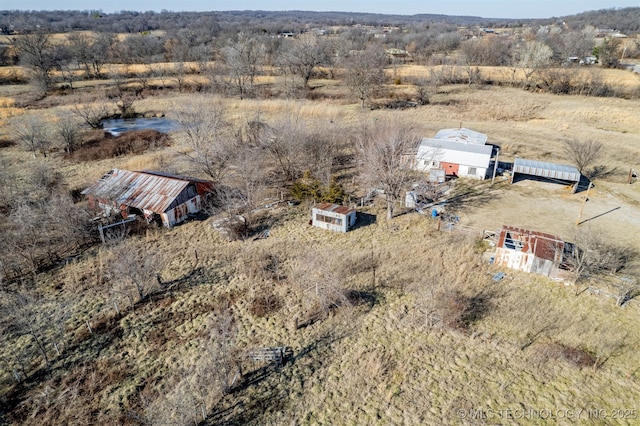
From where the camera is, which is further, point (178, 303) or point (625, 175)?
point (625, 175)

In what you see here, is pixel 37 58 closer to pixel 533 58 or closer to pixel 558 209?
pixel 558 209

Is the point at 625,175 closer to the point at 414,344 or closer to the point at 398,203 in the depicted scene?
the point at 398,203

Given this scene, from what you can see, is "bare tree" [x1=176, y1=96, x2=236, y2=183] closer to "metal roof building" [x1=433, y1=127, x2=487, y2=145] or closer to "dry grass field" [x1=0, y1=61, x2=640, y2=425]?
"dry grass field" [x1=0, y1=61, x2=640, y2=425]

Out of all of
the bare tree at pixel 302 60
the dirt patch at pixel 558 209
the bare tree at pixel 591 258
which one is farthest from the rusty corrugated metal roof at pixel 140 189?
the bare tree at pixel 302 60

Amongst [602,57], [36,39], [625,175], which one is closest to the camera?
[625,175]

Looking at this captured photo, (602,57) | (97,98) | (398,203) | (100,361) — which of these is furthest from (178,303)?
(602,57)

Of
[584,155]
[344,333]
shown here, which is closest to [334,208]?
[344,333]

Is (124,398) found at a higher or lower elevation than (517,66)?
lower

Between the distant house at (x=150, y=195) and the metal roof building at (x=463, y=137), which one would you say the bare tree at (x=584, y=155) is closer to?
the metal roof building at (x=463, y=137)
